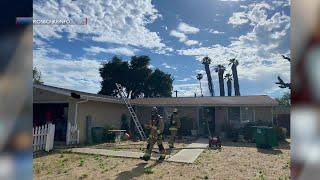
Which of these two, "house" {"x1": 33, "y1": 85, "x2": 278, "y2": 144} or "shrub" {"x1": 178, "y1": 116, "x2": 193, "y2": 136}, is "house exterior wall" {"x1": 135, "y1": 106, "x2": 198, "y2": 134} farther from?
"shrub" {"x1": 178, "y1": 116, "x2": 193, "y2": 136}

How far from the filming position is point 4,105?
5.07m

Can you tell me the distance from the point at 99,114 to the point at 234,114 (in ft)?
24.9

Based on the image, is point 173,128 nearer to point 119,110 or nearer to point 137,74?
point 119,110

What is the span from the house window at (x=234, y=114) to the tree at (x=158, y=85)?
15.2 feet

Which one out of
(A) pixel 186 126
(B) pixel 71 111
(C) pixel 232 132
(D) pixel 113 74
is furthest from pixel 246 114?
(B) pixel 71 111

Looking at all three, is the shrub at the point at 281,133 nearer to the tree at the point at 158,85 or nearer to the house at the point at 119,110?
the house at the point at 119,110

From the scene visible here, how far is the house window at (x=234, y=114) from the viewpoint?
1731cm

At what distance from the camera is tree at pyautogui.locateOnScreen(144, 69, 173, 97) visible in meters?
20.1

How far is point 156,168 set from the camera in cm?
744

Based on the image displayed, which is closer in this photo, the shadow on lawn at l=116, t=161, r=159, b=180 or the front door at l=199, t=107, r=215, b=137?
the shadow on lawn at l=116, t=161, r=159, b=180

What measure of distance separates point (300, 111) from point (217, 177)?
3.40 meters

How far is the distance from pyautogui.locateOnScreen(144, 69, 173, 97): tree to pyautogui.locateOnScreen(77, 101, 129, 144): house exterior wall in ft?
12.5

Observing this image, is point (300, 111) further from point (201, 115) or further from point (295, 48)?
point (201, 115)

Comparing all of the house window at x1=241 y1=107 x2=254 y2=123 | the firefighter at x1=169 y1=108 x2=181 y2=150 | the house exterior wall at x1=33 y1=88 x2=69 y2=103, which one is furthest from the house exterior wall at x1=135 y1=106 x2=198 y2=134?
the firefighter at x1=169 y1=108 x2=181 y2=150
